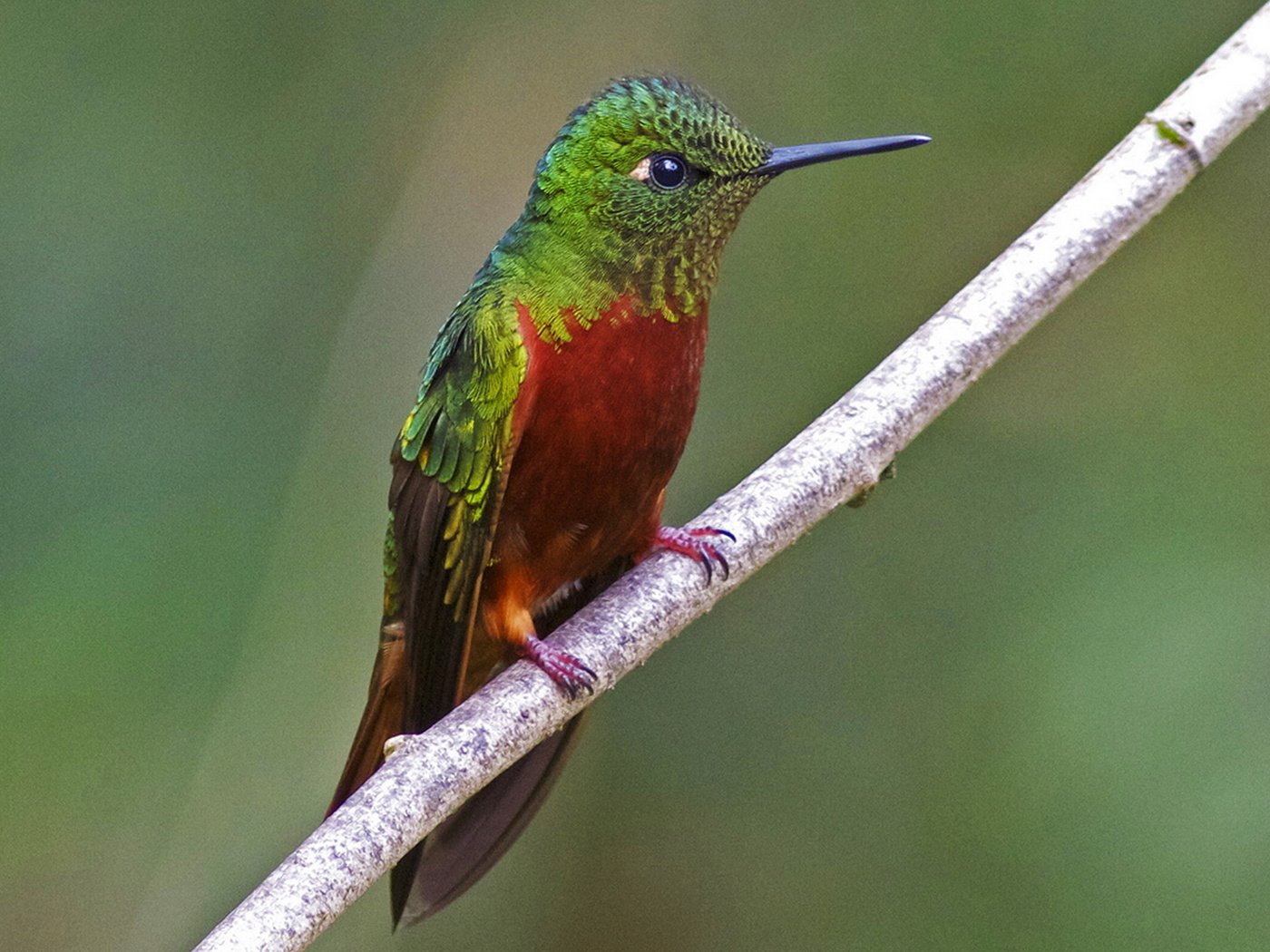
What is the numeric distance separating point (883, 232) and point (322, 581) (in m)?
2.02

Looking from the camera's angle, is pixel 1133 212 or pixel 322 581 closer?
pixel 1133 212

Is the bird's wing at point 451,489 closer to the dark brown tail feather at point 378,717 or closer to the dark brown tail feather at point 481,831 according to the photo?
the dark brown tail feather at point 378,717

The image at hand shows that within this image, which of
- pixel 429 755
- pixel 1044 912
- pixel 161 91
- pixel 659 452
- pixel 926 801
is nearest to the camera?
pixel 429 755

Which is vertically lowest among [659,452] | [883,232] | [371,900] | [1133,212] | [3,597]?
[371,900]

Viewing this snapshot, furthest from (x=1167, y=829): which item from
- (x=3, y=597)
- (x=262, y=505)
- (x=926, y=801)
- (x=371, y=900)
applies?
Result: (x=3, y=597)

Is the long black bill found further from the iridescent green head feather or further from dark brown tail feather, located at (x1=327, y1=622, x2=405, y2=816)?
dark brown tail feather, located at (x1=327, y1=622, x2=405, y2=816)

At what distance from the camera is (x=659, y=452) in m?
2.93

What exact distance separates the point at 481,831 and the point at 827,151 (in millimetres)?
1517

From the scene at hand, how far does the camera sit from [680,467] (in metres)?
4.55

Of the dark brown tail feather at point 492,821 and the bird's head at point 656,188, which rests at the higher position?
the bird's head at point 656,188

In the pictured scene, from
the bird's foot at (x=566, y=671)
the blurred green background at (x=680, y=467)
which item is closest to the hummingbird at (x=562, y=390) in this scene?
the bird's foot at (x=566, y=671)

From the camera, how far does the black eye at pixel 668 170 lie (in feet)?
9.62

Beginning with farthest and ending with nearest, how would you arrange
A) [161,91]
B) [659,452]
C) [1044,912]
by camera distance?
1. [161,91]
2. [1044,912]
3. [659,452]

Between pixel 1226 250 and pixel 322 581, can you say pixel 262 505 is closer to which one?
pixel 322 581
